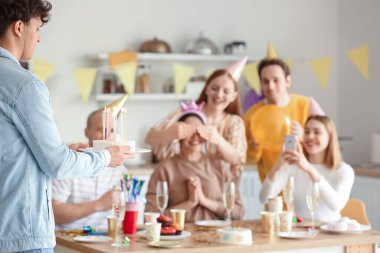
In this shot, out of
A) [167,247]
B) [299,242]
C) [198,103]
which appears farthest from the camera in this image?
[198,103]

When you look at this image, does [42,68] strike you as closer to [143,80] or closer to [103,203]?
[143,80]

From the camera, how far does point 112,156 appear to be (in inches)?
92.8

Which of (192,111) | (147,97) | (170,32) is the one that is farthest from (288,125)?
(170,32)

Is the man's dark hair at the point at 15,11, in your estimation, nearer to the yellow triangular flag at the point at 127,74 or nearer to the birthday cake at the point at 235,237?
the birthday cake at the point at 235,237

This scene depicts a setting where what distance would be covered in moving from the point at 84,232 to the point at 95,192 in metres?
0.51

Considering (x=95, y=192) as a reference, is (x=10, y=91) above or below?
above

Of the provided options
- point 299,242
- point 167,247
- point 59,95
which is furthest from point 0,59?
point 59,95

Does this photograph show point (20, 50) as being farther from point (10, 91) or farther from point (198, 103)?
point (198, 103)

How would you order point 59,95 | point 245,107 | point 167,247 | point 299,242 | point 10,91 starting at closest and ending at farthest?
point 10,91 < point 167,247 < point 299,242 < point 59,95 < point 245,107

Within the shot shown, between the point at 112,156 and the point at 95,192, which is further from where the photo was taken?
the point at 95,192

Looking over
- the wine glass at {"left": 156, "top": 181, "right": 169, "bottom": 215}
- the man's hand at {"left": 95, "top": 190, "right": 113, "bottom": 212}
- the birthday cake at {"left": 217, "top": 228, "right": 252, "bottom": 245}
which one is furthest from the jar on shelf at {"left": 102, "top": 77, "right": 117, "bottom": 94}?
the birthday cake at {"left": 217, "top": 228, "right": 252, "bottom": 245}

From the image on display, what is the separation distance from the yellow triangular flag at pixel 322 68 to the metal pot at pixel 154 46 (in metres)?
1.23

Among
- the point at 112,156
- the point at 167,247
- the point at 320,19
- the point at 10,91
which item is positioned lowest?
the point at 167,247

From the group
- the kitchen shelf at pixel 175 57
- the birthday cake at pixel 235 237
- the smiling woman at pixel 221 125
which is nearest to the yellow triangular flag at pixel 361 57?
the kitchen shelf at pixel 175 57
